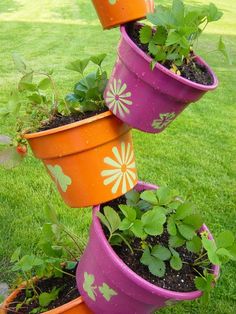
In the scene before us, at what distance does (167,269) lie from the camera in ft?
3.89

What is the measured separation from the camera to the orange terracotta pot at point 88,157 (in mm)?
1148

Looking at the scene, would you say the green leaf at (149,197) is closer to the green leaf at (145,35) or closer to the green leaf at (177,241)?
the green leaf at (177,241)

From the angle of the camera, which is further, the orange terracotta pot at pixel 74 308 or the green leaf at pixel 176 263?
the orange terracotta pot at pixel 74 308

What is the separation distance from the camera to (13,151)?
124cm

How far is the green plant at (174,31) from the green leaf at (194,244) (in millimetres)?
398

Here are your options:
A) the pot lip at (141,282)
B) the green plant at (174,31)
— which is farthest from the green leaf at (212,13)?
the pot lip at (141,282)

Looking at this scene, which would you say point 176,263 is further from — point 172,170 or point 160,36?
point 172,170

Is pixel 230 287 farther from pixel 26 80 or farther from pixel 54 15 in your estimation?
pixel 54 15

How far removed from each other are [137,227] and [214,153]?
6.31 feet

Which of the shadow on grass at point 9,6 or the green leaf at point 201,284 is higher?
the green leaf at point 201,284

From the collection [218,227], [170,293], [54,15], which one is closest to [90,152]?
[170,293]

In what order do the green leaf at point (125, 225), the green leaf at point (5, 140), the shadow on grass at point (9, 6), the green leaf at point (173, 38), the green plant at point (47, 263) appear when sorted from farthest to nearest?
the shadow on grass at point (9, 6), the green plant at point (47, 263), the green leaf at point (5, 140), the green leaf at point (125, 225), the green leaf at point (173, 38)

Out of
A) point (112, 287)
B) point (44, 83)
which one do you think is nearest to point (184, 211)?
point (112, 287)

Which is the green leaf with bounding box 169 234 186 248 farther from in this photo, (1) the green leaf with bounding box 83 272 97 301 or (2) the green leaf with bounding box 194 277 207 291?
(1) the green leaf with bounding box 83 272 97 301
